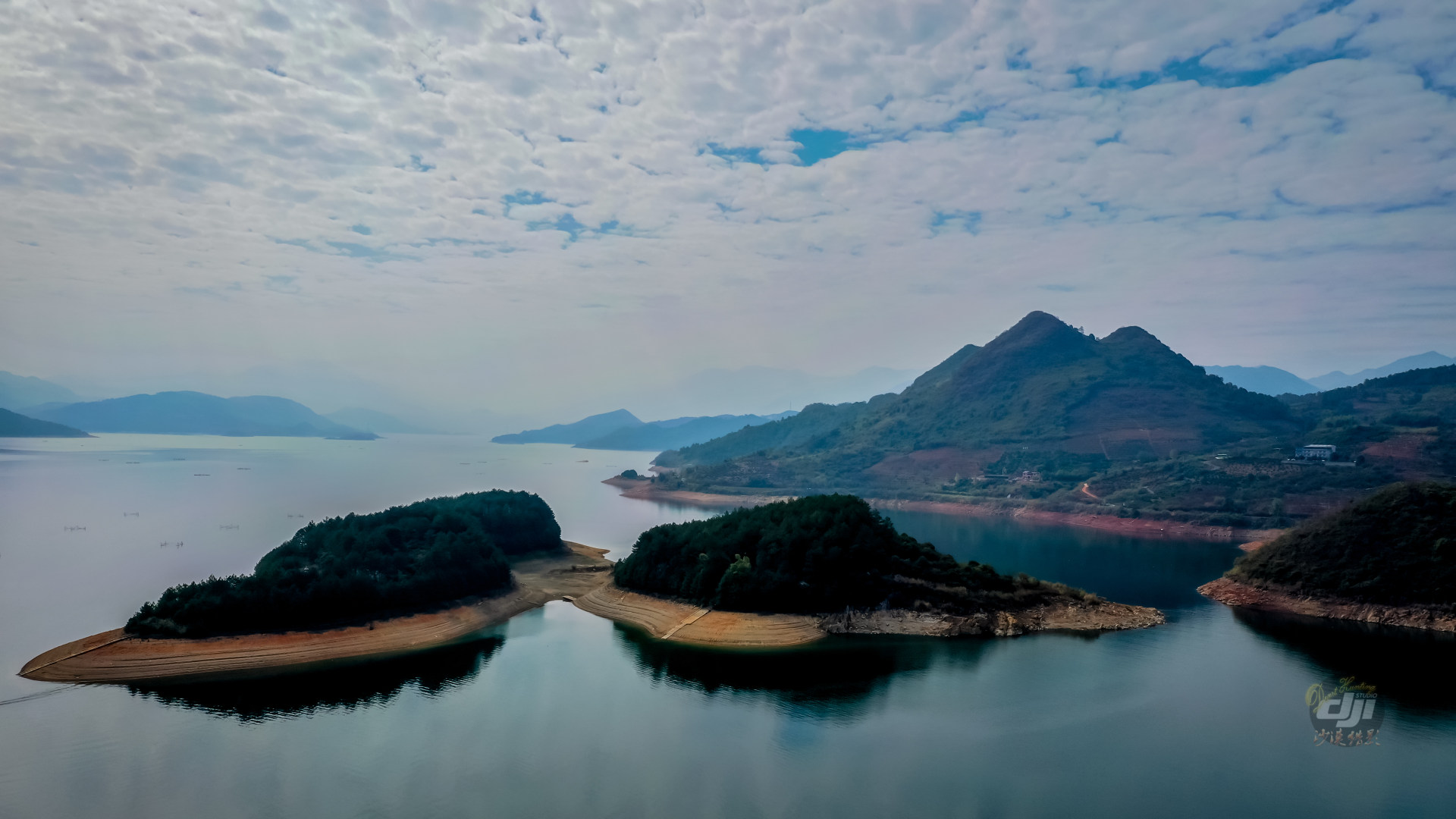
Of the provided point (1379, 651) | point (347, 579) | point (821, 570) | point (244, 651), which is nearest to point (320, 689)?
point (244, 651)

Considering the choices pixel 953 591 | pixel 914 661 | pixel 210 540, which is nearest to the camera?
pixel 914 661

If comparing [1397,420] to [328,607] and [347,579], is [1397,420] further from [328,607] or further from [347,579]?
[328,607]

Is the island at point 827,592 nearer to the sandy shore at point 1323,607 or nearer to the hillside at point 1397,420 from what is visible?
the sandy shore at point 1323,607

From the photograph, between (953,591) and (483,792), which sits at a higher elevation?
(953,591)

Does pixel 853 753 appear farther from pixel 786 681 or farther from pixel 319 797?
pixel 319 797

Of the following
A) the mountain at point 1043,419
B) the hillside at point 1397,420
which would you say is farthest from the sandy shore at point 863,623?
the mountain at point 1043,419

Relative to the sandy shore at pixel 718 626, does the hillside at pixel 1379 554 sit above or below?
above

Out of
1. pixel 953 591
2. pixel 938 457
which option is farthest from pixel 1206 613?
pixel 938 457
